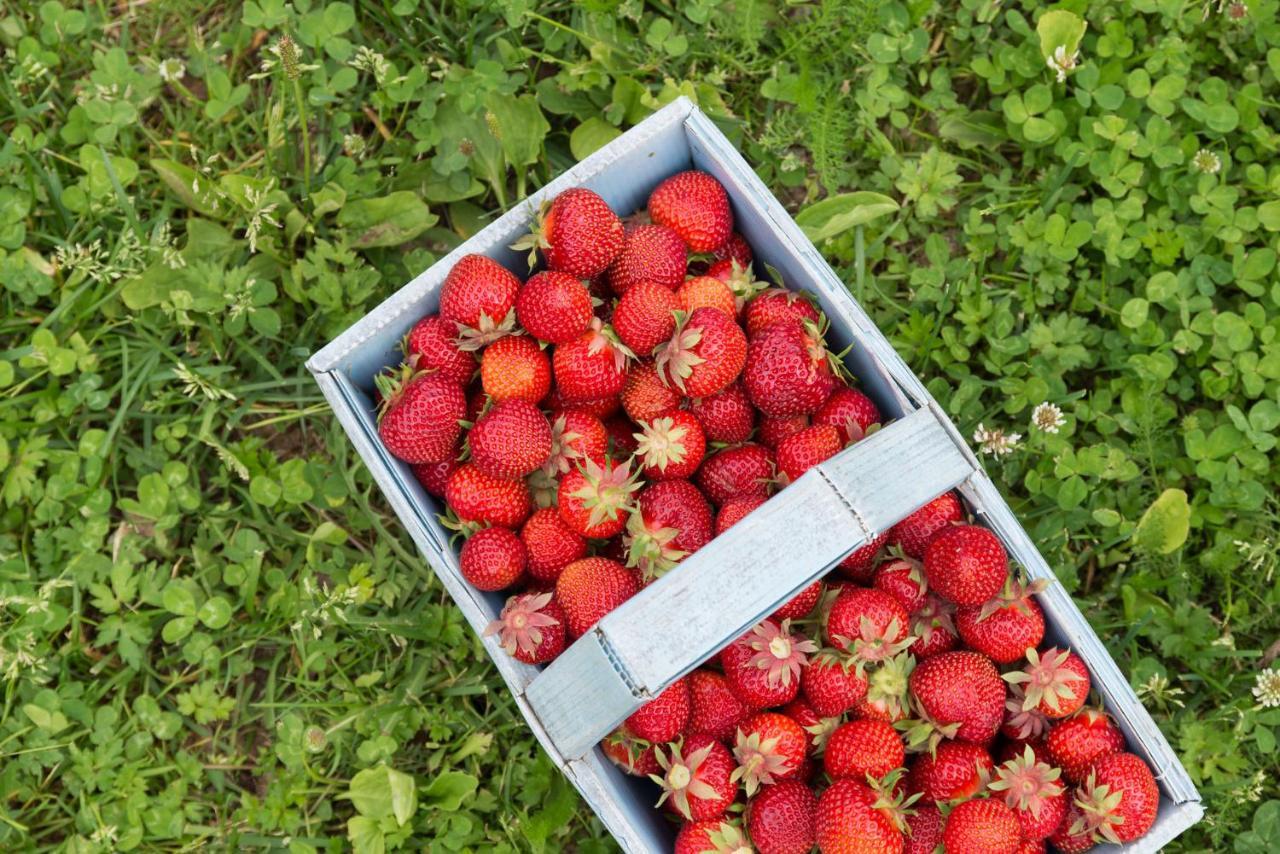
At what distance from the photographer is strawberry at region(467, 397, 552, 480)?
78.6 inches

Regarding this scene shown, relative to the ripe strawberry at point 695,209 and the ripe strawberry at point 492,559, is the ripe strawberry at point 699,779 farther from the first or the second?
the ripe strawberry at point 695,209

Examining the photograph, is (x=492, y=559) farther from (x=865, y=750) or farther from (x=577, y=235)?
(x=865, y=750)

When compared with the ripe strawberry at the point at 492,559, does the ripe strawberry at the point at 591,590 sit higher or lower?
lower

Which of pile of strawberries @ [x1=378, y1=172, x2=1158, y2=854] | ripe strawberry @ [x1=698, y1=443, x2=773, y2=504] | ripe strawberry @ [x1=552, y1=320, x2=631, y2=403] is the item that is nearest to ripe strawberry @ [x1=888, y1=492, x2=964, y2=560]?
pile of strawberries @ [x1=378, y1=172, x2=1158, y2=854]

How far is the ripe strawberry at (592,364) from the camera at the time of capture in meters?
2.02

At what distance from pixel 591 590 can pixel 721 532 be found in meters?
0.27

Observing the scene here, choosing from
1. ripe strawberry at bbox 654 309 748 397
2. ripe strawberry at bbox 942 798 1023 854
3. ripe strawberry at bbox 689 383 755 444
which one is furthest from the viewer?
ripe strawberry at bbox 689 383 755 444

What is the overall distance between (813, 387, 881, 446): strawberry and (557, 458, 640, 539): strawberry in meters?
0.39

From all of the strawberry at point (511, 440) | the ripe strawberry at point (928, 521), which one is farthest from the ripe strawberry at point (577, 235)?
the ripe strawberry at point (928, 521)

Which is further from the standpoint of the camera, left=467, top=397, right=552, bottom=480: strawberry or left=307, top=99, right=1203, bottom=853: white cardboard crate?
left=467, top=397, right=552, bottom=480: strawberry

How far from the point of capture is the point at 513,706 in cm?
274

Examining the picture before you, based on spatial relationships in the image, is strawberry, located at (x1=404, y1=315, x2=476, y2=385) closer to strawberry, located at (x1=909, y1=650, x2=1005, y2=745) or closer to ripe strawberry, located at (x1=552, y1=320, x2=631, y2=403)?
ripe strawberry, located at (x1=552, y1=320, x2=631, y2=403)

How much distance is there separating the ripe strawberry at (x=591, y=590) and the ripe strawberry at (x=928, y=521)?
51cm

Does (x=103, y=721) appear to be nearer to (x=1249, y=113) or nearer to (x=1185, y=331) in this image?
(x=1185, y=331)
